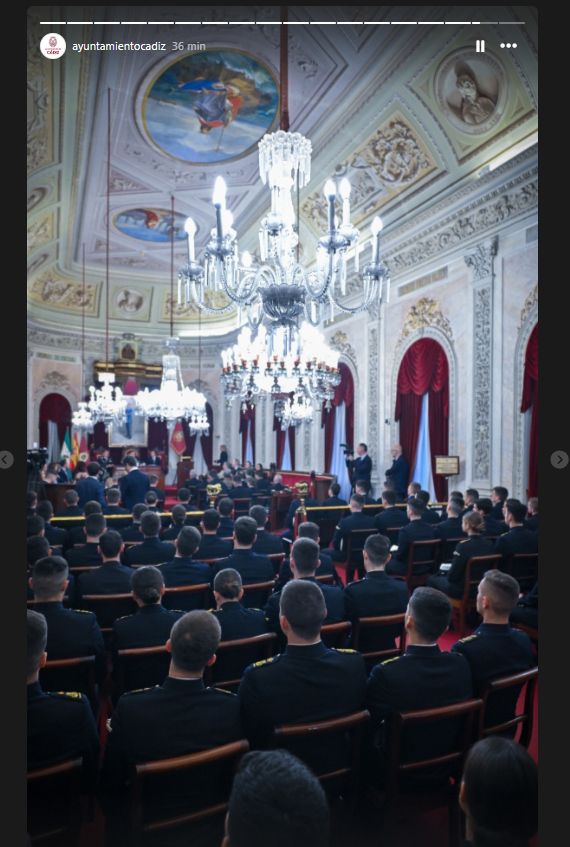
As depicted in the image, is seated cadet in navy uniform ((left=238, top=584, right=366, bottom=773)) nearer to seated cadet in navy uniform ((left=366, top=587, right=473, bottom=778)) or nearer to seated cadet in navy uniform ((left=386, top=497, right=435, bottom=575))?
seated cadet in navy uniform ((left=366, top=587, right=473, bottom=778))

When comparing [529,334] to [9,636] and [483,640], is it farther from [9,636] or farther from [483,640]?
[9,636]

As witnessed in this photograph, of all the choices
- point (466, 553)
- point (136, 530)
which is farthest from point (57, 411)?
point (466, 553)

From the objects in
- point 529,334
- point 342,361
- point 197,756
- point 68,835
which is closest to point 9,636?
point 197,756

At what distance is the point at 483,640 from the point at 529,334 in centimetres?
531

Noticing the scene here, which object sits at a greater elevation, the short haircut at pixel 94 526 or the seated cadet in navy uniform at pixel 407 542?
the short haircut at pixel 94 526

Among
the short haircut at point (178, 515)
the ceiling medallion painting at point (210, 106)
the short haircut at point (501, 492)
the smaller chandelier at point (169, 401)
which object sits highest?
the ceiling medallion painting at point (210, 106)

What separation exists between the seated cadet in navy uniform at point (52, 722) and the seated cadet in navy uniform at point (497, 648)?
1405mm

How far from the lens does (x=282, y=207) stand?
430 cm

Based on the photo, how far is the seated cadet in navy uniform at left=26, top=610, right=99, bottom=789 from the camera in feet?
5.27

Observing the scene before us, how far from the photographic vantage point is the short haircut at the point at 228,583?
266 cm

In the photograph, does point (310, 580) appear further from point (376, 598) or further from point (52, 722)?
point (52, 722)

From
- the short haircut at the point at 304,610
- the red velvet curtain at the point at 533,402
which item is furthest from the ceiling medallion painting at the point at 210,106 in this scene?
the short haircut at the point at 304,610

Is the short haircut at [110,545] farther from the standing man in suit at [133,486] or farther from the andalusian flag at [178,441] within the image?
the andalusian flag at [178,441]

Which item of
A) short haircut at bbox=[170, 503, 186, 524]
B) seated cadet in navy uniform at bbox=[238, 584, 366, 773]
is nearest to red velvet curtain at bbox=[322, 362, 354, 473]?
short haircut at bbox=[170, 503, 186, 524]
